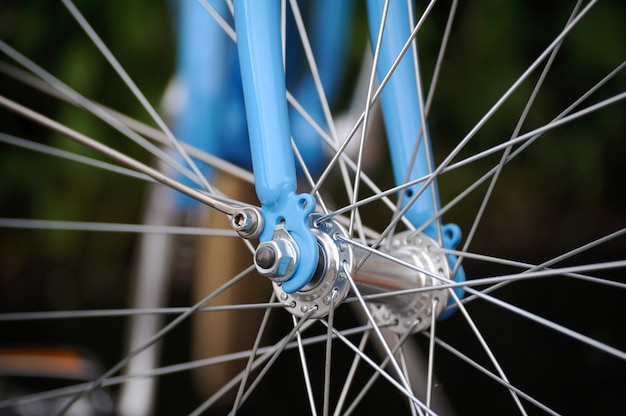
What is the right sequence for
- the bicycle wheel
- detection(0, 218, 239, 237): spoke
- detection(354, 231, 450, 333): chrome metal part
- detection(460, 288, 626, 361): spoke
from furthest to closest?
the bicycle wheel < detection(0, 218, 239, 237): spoke < detection(354, 231, 450, 333): chrome metal part < detection(460, 288, 626, 361): spoke

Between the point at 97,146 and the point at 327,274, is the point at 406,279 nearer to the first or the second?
the point at 327,274

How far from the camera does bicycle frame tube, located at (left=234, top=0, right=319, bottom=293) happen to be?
0.39 meters

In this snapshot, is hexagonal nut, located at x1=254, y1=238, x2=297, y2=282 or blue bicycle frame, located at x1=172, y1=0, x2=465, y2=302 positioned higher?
blue bicycle frame, located at x1=172, y1=0, x2=465, y2=302

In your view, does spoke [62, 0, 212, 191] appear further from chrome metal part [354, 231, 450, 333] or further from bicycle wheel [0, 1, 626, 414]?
bicycle wheel [0, 1, 626, 414]

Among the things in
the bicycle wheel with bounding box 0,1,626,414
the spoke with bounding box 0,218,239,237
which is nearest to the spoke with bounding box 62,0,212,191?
the spoke with bounding box 0,218,239,237

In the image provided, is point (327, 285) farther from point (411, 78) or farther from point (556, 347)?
point (556, 347)

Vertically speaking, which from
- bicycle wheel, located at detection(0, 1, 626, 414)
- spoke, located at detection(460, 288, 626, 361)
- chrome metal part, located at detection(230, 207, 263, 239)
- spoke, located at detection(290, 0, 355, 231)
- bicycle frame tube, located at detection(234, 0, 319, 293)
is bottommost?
spoke, located at detection(460, 288, 626, 361)

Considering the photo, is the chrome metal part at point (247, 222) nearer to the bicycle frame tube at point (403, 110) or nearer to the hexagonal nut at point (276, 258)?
the hexagonal nut at point (276, 258)

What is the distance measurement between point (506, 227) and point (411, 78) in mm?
1163

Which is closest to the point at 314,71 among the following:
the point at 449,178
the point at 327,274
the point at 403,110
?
the point at 403,110

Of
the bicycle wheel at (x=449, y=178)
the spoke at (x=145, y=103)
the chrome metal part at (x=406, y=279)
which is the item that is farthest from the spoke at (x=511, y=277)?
the bicycle wheel at (x=449, y=178)

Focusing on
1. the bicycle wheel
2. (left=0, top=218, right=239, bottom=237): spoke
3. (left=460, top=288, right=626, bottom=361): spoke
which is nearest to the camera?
(left=460, top=288, right=626, bottom=361): spoke

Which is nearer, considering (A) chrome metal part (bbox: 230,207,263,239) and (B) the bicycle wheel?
(A) chrome metal part (bbox: 230,207,263,239)

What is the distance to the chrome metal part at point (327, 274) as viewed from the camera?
0.39 m
